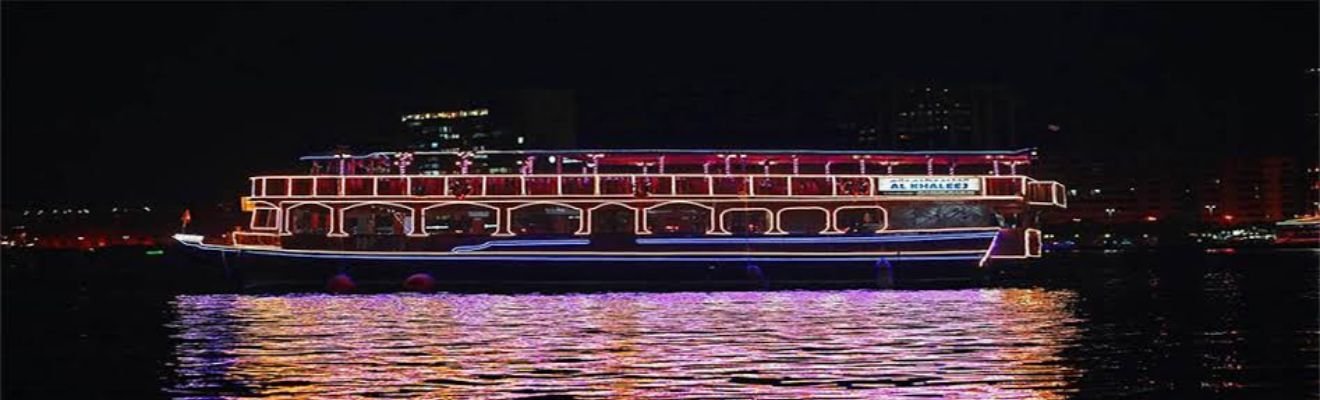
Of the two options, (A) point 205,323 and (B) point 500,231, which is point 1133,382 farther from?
(B) point 500,231

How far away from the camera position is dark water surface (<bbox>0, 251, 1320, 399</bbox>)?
30688mm

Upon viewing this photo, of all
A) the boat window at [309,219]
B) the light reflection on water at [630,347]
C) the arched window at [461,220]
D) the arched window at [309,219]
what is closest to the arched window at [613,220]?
the arched window at [461,220]

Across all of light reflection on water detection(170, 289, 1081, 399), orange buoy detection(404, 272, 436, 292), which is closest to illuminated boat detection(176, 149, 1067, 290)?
orange buoy detection(404, 272, 436, 292)

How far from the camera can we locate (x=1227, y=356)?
3681cm

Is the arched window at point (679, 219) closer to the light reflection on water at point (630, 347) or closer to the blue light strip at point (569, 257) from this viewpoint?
the blue light strip at point (569, 257)

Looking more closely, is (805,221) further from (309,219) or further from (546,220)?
(309,219)

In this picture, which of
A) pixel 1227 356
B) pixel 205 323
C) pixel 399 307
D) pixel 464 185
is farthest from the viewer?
pixel 464 185

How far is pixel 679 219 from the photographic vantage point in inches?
2522

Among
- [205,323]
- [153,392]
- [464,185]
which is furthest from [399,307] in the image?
[153,392]

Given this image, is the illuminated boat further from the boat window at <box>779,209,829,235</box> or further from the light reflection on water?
the light reflection on water

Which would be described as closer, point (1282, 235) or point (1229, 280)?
point (1229, 280)

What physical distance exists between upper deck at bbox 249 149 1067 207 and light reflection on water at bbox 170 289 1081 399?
21.7 ft

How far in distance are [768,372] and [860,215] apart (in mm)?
32751

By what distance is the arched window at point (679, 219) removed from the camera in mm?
63688
